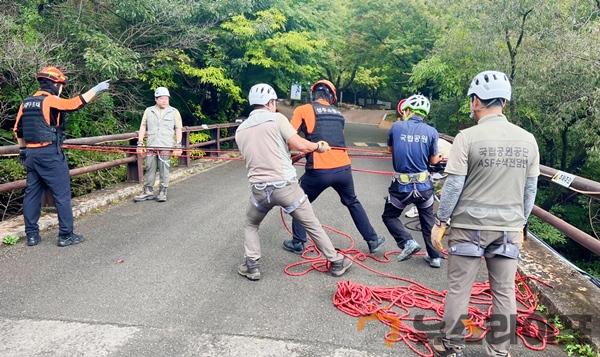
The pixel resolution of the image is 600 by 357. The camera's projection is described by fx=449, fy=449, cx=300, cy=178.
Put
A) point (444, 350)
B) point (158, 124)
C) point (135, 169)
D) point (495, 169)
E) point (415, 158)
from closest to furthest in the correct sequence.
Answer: point (495, 169)
point (444, 350)
point (415, 158)
point (158, 124)
point (135, 169)

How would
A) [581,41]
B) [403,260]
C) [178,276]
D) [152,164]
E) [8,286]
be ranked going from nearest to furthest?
1. [8,286]
2. [178,276]
3. [403,260]
4. [152,164]
5. [581,41]

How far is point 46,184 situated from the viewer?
5004mm

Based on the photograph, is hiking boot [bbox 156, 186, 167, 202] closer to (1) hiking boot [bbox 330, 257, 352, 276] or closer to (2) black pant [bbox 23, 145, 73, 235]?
(2) black pant [bbox 23, 145, 73, 235]

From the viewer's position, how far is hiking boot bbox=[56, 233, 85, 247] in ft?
16.6

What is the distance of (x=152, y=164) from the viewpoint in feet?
23.9

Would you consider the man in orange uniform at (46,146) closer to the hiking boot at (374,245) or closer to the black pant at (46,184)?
the black pant at (46,184)

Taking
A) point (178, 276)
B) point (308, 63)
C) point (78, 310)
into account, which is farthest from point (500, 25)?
point (78, 310)

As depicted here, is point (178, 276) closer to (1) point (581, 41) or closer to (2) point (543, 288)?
(2) point (543, 288)

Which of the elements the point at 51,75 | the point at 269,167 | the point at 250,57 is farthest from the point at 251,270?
the point at 250,57

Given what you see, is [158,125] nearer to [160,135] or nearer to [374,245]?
[160,135]

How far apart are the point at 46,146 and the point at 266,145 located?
2547 mm

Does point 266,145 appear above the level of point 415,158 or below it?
above

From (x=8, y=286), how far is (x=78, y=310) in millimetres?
916

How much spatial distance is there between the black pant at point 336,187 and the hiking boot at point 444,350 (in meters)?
2.03
